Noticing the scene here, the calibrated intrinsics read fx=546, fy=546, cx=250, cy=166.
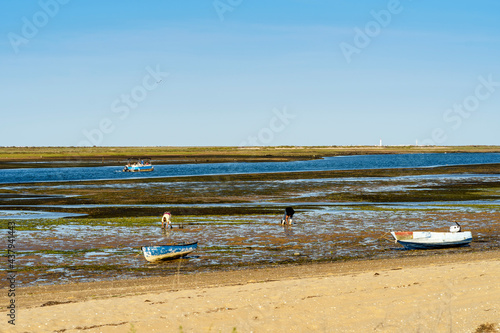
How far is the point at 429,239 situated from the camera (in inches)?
1055

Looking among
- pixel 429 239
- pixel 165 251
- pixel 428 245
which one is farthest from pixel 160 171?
pixel 429 239

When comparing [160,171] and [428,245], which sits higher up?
[160,171]

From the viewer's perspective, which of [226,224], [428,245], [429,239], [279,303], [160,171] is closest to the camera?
[279,303]

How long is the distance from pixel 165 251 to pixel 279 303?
9.98 metres

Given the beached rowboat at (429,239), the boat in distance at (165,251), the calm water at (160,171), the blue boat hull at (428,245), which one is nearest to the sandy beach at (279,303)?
the boat in distance at (165,251)

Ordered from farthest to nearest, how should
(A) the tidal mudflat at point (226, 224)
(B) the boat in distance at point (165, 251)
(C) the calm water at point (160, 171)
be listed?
(C) the calm water at point (160, 171) → (A) the tidal mudflat at point (226, 224) → (B) the boat in distance at point (165, 251)

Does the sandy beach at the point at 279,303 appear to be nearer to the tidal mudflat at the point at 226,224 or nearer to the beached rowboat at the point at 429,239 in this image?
the tidal mudflat at the point at 226,224

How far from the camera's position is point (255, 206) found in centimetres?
4609

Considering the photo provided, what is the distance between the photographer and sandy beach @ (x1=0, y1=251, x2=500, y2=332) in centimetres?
1339

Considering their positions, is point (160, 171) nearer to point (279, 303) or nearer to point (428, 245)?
point (428, 245)

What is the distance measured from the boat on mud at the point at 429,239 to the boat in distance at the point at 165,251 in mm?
10069

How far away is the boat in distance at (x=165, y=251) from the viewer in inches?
938

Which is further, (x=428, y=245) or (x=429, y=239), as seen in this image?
(x=428, y=245)

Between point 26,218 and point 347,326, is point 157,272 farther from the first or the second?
point 26,218
